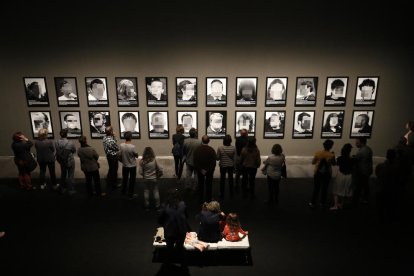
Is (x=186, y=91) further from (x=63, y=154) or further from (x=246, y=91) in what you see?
(x=63, y=154)

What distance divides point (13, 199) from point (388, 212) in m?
9.16

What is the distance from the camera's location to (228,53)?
9930mm

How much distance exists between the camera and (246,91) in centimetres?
1018

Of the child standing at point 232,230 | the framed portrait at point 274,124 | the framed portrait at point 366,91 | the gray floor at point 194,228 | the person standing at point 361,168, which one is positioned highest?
the framed portrait at point 366,91

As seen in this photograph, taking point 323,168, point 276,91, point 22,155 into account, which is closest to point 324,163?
point 323,168

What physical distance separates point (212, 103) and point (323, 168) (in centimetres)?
434

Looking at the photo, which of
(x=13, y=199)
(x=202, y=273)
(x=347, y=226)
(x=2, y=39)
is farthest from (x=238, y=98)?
(x=2, y=39)

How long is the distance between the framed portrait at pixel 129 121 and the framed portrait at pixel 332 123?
616 centimetres

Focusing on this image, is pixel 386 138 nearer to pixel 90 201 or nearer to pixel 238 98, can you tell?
pixel 238 98

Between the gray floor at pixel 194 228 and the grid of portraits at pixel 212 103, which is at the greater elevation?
the grid of portraits at pixel 212 103

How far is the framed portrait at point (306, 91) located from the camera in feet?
→ 33.1

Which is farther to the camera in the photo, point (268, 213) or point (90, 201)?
point (90, 201)

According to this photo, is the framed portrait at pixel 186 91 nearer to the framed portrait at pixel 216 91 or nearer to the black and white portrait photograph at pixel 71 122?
the framed portrait at pixel 216 91

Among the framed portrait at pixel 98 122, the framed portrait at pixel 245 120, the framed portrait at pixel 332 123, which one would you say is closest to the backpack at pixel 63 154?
the framed portrait at pixel 98 122
